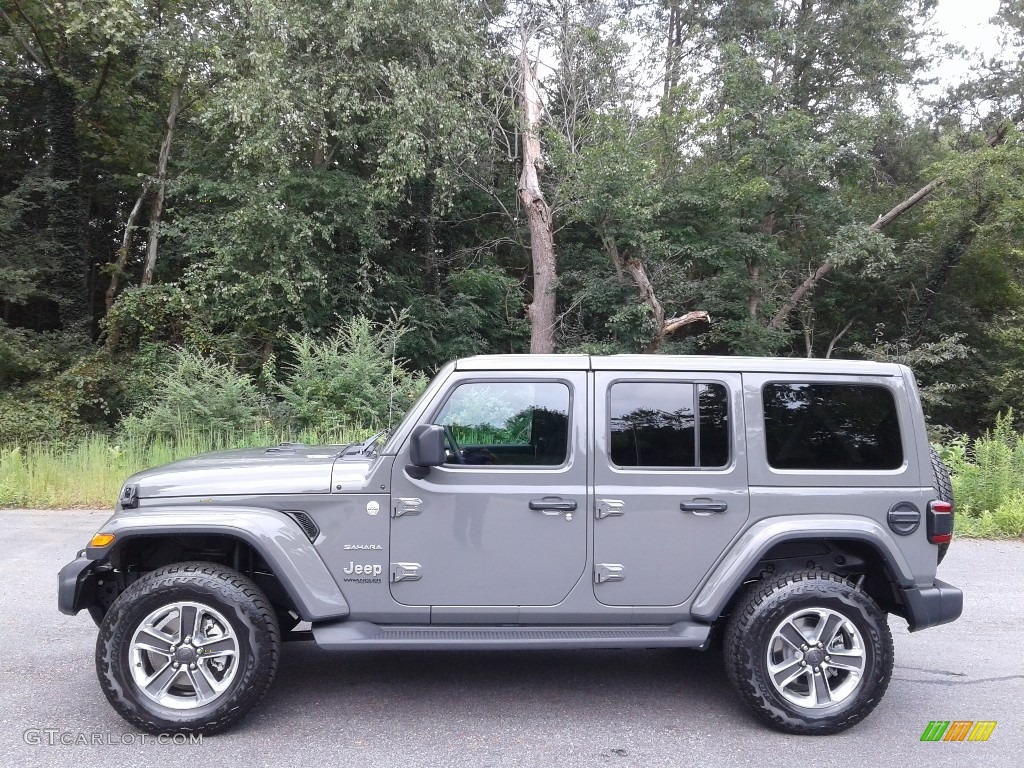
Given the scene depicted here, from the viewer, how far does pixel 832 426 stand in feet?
13.6

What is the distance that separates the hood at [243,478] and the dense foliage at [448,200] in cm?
854

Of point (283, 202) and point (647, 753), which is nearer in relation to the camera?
point (647, 753)

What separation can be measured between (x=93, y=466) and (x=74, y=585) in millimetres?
7169

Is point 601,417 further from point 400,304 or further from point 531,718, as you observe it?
point 400,304

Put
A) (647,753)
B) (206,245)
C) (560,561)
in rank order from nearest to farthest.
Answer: (647,753)
(560,561)
(206,245)

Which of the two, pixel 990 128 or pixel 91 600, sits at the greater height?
pixel 990 128

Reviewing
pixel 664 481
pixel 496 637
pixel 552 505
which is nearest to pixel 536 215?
pixel 664 481

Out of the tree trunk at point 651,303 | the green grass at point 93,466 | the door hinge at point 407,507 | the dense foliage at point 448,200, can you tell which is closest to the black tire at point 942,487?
the door hinge at point 407,507

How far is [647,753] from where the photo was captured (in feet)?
12.1

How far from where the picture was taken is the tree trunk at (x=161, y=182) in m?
19.0

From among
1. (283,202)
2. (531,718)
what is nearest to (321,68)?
(283,202)

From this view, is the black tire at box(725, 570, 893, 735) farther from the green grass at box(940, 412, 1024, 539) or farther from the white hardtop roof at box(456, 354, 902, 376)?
the green grass at box(940, 412, 1024, 539)

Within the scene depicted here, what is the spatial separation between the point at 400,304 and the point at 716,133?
8.92m

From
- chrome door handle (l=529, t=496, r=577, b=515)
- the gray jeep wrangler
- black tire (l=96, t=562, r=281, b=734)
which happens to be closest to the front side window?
the gray jeep wrangler
